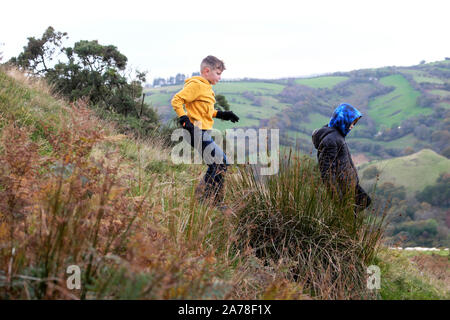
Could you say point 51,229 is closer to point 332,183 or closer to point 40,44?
point 332,183

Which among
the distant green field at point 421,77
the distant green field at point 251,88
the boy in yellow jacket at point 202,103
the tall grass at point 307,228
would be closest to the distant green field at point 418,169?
the distant green field at point 251,88

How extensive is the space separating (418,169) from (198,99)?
211 ft

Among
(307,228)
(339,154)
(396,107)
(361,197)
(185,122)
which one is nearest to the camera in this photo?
(307,228)

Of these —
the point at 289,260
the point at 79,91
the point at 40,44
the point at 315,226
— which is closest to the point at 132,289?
the point at 289,260

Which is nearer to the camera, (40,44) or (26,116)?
(26,116)

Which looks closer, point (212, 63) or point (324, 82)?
point (212, 63)

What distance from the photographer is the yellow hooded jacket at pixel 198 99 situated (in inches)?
202

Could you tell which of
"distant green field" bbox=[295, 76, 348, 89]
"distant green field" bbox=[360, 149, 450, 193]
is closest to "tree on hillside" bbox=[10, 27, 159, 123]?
"distant green field" bbox=[360, 149, 450, 193]

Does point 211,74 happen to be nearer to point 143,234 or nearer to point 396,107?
point 143,234

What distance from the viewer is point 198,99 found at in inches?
207

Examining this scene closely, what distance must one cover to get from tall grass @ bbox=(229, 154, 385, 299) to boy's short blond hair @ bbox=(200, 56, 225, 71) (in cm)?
187

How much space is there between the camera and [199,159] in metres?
5.64

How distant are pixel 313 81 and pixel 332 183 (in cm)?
10356

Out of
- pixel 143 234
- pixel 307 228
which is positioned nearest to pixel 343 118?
pixel 307 228
